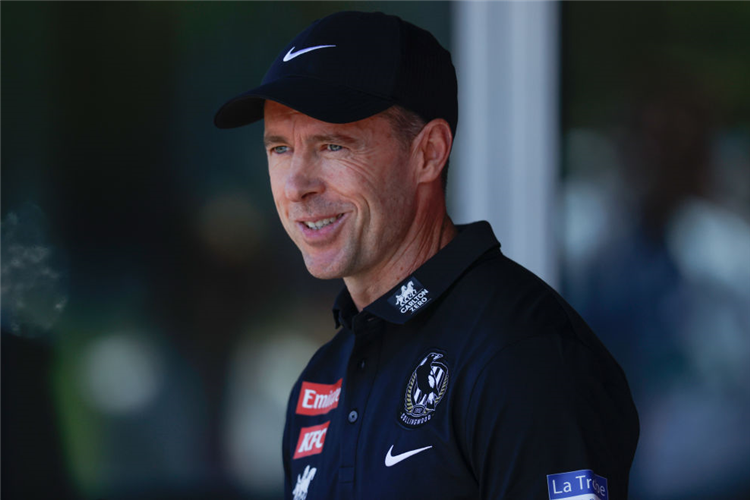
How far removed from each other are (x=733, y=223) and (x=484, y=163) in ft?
2.63

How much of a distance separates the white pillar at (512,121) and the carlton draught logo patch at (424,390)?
1.21 meters

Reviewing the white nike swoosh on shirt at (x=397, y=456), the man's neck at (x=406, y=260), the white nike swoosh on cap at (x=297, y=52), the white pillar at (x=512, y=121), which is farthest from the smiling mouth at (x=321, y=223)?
the white pillar at (x=512, y=121)

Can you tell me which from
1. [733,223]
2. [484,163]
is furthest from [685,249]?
[484,163]

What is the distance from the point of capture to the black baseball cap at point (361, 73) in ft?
4.56

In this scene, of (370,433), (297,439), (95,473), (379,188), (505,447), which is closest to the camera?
(505,447)

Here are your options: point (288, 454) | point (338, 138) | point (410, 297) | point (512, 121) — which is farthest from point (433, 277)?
point (512, 121)

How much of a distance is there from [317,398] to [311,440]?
0.11 m

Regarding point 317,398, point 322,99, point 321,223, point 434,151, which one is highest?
point 322,99

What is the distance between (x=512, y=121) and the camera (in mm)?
2451

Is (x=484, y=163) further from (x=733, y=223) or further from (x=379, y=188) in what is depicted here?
(x=379, y=188)

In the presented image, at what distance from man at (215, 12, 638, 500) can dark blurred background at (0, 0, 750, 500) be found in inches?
34.9

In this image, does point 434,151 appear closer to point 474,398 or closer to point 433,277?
point 433,277

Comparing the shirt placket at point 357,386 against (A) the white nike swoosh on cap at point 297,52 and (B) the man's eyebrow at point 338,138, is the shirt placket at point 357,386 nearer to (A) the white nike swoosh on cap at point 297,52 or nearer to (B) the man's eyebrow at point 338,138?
(B) the man's eyebrow at point 338,138

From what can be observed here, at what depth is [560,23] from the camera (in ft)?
8.07
